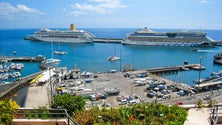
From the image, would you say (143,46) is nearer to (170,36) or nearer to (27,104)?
(170,36)

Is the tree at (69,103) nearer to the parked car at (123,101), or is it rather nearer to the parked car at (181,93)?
the parked car at (123,101)

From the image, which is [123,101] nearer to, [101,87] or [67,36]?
[101,87]

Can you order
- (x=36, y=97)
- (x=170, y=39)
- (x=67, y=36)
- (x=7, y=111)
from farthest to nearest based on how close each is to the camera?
(x=67, y=36), (x=170, y=39), (x=36, y=97), (x=7, y=111)

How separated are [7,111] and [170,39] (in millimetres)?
66060

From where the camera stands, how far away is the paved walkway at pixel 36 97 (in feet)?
56.1

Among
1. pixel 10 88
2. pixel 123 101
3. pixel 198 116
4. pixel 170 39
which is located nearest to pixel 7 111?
pixel 198 116

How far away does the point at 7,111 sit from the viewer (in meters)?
4.15

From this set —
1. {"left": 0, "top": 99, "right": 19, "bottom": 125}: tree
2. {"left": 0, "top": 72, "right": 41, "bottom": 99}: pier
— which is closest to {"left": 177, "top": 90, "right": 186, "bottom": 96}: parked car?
{"left": 0, "top": 72, "right": 41, "bottom": 99}: pier


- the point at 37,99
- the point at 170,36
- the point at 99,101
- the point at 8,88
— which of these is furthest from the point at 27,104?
the point at 170,36

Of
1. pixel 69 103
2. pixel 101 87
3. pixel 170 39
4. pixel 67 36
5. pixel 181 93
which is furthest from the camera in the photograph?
pixel 67 36

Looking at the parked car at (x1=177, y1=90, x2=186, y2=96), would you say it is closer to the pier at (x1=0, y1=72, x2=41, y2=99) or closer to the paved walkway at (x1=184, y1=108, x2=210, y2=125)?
the pier at (x1=0, y1=72, x2=41, y2=99)

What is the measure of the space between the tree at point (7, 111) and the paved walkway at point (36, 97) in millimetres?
12686

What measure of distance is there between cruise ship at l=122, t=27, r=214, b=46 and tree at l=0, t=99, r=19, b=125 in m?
63.7

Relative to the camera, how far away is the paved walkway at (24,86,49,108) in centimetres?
1711
